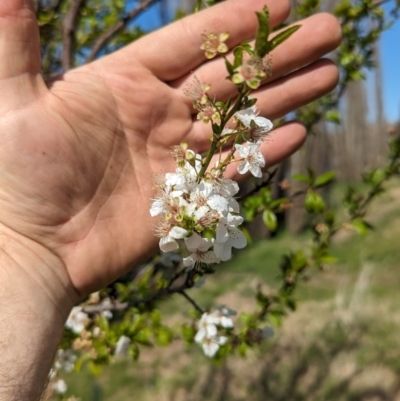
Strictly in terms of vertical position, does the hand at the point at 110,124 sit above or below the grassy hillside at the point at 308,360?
above

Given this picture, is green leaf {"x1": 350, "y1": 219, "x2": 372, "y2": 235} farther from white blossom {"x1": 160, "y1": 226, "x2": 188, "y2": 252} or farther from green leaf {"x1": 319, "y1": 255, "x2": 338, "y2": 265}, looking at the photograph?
white blossom {"x1": 160, "y1": 226, "x2": 188, "y2": 252}

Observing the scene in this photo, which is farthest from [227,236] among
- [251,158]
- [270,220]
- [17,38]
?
[17,38]

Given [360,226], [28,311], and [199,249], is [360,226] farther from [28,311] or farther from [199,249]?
[28,311]

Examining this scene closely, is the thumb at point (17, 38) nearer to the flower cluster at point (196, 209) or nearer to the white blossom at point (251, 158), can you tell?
the flower cluster at point (196, 209)

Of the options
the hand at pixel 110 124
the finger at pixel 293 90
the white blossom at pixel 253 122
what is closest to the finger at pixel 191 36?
the hand at pixel 110 124

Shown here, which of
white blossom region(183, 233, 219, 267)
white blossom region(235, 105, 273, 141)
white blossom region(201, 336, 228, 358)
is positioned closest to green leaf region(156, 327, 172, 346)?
white blossom region(201, 336, 228, 358)

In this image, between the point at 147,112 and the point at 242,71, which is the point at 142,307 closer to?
the point at 147,112
